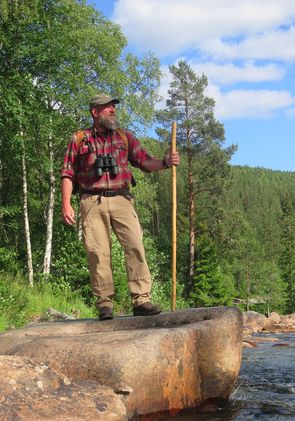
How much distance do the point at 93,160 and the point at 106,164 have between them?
15cm

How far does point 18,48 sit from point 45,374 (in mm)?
14566

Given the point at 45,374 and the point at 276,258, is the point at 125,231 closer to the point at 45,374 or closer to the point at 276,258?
the point at 45,374

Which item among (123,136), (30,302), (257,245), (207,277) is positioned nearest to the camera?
(123,136)

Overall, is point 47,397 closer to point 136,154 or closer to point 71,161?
point 71,161

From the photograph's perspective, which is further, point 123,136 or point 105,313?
point 123,136

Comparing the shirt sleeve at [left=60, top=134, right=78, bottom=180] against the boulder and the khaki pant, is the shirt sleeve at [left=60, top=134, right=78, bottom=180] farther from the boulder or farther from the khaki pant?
the boulder

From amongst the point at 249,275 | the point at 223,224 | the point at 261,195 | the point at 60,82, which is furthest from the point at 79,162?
the point at 261,195

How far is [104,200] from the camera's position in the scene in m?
5.57

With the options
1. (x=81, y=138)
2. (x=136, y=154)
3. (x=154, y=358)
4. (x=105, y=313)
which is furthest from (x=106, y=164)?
(x=154, y=358)

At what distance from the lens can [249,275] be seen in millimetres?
64500

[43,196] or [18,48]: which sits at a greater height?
[18,48]

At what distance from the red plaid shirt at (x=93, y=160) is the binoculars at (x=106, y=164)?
40 mm

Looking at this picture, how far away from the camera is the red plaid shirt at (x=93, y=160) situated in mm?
5539

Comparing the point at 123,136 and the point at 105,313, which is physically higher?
the point at 123,136
